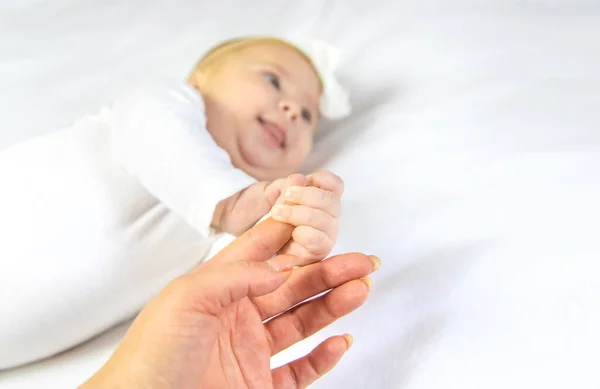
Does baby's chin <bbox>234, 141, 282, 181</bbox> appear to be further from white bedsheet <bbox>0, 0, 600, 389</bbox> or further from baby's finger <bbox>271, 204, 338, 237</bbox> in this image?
baby's finger <bbox>271, 204, 338, 237</bbox>

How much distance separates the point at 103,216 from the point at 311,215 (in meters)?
0.40

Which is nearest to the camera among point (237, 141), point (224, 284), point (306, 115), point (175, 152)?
point (224, 284)

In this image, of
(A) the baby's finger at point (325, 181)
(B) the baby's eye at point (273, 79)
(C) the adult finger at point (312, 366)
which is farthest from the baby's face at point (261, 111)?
(C) the adult finger at point (312, 366)

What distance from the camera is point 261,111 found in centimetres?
102

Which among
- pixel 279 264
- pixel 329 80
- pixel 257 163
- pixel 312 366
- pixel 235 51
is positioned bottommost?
pixel 312 366

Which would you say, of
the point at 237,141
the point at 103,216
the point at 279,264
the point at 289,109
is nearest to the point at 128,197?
the point at 103,216

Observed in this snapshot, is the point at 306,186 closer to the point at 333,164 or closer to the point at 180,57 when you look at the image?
the point at 333,164

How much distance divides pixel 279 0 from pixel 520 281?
1114 mm

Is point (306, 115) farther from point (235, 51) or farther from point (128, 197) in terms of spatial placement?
point (128, 197)

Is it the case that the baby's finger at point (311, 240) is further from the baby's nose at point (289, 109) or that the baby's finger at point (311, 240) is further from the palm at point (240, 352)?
the baby's nose at point (289, 109)

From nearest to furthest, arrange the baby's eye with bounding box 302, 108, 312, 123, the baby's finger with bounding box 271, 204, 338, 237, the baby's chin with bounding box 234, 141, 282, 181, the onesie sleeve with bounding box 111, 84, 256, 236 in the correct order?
the baby's finger with bounding box 271, 204, 338, 237
the onesie sleeve with bounding box 111, 84, 256, 236
the baby's chin with bounding box 234, 141, 282, 181
the baby's eye with bounding box 302, 108, 312, 123

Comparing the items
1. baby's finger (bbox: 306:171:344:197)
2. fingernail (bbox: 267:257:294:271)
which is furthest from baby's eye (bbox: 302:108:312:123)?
fingernail (bbox: 267:257:294:271)

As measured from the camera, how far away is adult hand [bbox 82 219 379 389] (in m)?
0.52

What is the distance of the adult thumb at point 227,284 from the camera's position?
523mm
